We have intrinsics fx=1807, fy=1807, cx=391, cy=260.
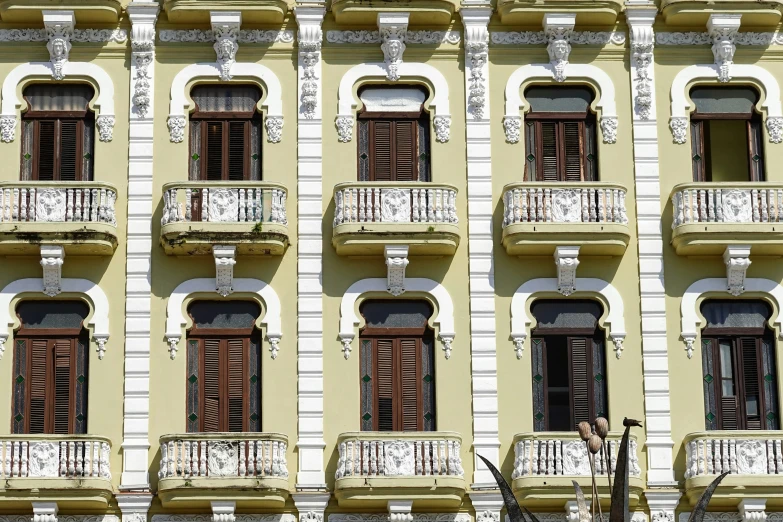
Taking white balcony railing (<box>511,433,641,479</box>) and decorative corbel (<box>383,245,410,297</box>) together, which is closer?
white balcony railing (<box>511,433,641,479</box>)

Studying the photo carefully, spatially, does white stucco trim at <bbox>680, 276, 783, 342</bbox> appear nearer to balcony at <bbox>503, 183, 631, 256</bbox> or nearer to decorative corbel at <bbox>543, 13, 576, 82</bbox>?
balcony at <bbox>503, 183, 631, 256</bbox>

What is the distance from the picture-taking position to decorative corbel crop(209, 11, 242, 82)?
108ft

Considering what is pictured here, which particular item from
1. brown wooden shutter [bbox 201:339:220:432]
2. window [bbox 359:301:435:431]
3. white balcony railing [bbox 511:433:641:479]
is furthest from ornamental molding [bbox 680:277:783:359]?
brown wooden shutter [bbox 201:339:220:432]

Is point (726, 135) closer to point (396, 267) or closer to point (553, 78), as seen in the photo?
point (553, 78)

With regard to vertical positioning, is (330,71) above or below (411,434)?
above

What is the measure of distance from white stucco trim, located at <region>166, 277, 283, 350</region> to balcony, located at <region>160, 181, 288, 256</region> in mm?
534

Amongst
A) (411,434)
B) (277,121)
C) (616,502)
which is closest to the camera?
(616,502)

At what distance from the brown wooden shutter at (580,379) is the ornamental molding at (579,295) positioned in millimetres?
531

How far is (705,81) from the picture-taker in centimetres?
3319

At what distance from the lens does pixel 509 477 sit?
100 ft

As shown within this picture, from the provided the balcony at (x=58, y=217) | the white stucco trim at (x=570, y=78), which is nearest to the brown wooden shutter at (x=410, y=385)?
the white stucco trim at (x=570, y=78)

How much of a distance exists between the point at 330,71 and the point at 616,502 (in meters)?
11.5

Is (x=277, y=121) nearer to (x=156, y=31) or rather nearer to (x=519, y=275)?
(x=156, y=31)

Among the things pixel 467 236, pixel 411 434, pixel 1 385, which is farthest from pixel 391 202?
pixel 1 385
